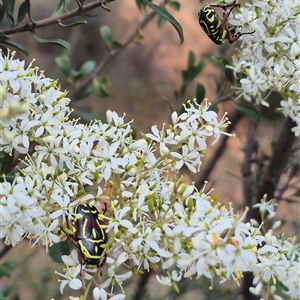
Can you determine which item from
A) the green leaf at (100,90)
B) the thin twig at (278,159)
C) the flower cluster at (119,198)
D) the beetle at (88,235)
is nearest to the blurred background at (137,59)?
the green leaf at (100,90)

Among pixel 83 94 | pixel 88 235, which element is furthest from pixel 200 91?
pixel 88 235

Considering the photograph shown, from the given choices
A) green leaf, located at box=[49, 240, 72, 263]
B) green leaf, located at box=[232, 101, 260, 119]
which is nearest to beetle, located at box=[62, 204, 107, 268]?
green leaf, located at box=[49, 240, 72, 263]

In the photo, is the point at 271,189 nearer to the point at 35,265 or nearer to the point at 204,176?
the point at 204,176

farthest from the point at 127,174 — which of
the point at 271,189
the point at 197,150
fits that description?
the point at 271,189

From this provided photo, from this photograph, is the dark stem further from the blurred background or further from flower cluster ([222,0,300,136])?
the blurred background

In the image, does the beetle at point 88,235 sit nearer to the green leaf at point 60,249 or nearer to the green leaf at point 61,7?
the green leaf at point 60,249

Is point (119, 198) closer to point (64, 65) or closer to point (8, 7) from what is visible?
point (8, 7)
